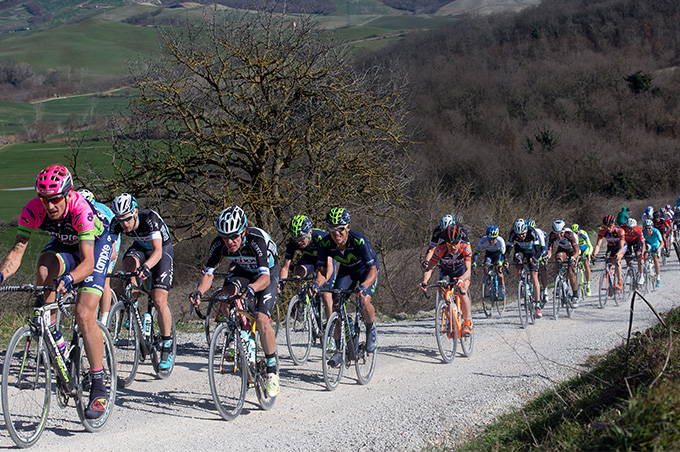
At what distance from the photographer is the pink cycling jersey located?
5.36 metres

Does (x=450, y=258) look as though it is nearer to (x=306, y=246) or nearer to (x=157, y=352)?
(x=306, y=246)

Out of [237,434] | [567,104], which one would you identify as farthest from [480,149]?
[237,434]

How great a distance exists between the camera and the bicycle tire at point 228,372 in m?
5.85

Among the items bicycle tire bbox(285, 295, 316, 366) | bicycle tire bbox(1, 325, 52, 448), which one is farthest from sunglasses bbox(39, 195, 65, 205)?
bicycle tire bbox(285, 295, 316, 366)

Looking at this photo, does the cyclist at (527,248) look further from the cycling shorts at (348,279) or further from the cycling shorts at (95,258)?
the cycling shorts at (95,258)

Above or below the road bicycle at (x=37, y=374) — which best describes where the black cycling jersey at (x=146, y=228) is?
above

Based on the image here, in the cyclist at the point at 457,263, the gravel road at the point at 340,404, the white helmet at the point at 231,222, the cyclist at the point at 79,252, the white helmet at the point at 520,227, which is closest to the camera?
the cyclist at the point at 79,252

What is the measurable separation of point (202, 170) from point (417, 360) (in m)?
10.2

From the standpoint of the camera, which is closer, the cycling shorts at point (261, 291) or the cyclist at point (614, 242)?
the cycling shorts at point (261, 291)

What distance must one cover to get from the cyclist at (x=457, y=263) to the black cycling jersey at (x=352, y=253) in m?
1.57

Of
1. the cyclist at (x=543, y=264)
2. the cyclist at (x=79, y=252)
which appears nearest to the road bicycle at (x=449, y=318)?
the cyclist at (x=543, y=264)

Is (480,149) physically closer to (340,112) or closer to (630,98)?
(630,98)

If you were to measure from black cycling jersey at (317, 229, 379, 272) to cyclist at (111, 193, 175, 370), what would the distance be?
194 centimetres

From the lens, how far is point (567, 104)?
76.0 metres
